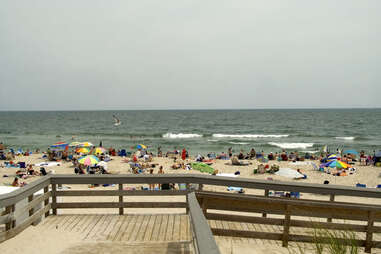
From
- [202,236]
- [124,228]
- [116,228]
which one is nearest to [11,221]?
[116,228]

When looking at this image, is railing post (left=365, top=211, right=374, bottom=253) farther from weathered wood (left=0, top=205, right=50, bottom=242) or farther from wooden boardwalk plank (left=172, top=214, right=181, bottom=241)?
weathered wood (left=0, top=205, right=50, bottom=242)

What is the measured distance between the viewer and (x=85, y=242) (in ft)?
12.6

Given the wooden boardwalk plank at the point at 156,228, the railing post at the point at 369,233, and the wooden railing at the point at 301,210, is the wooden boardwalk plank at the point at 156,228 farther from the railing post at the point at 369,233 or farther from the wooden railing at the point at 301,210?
the railing post at the point at 369,233

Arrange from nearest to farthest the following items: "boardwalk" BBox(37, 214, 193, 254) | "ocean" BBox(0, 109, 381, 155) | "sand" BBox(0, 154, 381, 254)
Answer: "boardwalk" BBox(37, 214, 193, 254) < "sand" BBox(0, 154, 381, 254) < "ocean" BBox(0, 109, 381, 155)

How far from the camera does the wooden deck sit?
3.97 metres

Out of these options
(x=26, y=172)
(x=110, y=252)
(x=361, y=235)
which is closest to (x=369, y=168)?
(x=361, y=235)

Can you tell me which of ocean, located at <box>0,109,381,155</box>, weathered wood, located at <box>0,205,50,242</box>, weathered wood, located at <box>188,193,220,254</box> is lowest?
ocean, located at <box>0,109,381,155</box>

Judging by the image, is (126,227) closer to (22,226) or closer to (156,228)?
(156,228)

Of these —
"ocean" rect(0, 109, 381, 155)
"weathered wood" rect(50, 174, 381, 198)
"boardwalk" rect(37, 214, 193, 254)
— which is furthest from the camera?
"ocean" rect(0, 109, 381, 155)

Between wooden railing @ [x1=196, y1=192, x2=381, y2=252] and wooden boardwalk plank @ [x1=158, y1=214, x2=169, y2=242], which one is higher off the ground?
wooden railing @ [x1=196, y1=192, x2=381, y2=252]

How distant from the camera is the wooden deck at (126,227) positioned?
3973mm

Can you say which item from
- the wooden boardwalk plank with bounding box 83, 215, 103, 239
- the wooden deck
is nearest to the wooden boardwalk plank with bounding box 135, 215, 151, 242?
the wooden deck

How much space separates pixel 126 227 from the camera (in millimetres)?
4359

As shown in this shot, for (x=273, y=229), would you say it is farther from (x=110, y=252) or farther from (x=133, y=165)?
(x=133, y=165)
